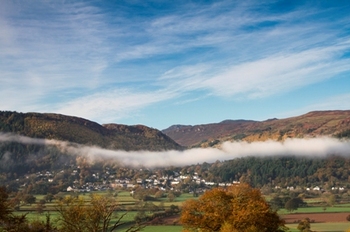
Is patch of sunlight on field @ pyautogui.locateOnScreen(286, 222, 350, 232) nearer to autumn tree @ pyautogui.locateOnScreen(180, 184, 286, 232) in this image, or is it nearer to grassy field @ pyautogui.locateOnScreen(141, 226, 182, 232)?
grassy field @ pyautogui.locateOnScreen(141, 226, 182, 232)

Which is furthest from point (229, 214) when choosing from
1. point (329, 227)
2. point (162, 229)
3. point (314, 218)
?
point (314, 218)

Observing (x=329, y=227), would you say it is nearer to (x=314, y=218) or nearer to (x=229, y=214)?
(x=314, y=218)

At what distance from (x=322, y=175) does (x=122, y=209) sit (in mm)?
A: 123277

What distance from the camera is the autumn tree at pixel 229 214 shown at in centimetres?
3794

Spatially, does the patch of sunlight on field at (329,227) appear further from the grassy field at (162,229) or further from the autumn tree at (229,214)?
the autumn tree at (229,214)

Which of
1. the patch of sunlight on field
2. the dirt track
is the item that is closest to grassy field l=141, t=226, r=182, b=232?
the dirt track

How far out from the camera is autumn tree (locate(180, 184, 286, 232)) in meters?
37.9

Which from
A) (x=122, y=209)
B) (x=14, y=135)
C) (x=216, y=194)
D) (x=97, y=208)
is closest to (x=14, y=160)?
(x=14, y=135)

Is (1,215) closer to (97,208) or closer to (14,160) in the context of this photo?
(97,208)

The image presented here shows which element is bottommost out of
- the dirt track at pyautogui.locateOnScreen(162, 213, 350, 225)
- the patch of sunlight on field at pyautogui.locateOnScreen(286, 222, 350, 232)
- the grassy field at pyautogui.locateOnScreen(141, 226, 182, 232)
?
the dirt track at pyautogui.locateOnScreen(162, 213, 350, 225)

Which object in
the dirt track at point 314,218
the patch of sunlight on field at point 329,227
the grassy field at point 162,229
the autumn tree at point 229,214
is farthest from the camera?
the dirt track at point 314,218

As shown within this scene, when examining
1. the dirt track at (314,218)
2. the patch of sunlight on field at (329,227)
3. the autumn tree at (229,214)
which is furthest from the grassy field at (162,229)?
the autumn tree at (229,214)

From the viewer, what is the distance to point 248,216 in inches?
1501

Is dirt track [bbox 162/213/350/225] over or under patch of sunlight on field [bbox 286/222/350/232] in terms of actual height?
under
